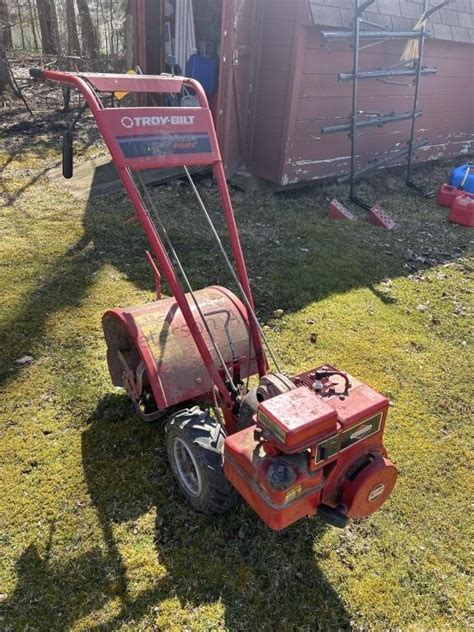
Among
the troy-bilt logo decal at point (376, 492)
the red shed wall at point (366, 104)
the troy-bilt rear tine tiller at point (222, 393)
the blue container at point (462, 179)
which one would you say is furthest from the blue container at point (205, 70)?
the troy-bilt logo decal at point (376, 492)

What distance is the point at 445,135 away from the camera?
33.6 feet

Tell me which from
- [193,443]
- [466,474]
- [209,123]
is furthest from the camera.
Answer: [466,474]

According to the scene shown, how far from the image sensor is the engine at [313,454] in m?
2.13

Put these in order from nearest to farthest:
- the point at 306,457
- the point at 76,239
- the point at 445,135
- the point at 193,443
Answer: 1. the point at 306,457
2. the point at 193,443
3. the point at 76,239
4. the point at 445,135

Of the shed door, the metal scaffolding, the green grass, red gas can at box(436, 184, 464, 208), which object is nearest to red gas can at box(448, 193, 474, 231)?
red gas can at box(436, 184, 464, 208)

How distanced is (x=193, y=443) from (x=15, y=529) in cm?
108

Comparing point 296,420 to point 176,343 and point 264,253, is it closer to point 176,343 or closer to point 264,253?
point 176,343

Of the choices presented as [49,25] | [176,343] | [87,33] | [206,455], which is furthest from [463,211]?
[49,25]

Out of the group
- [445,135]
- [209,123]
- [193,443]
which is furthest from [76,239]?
[445,135]

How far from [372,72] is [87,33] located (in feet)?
30.9

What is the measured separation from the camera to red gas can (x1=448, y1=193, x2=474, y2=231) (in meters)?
7.34

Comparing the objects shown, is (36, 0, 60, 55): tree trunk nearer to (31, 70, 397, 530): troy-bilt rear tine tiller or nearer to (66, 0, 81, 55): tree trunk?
(66, 0, 81, 55): tree trunk

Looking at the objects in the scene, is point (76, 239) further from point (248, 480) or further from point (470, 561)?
point (470, 561)

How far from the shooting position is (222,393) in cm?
283
